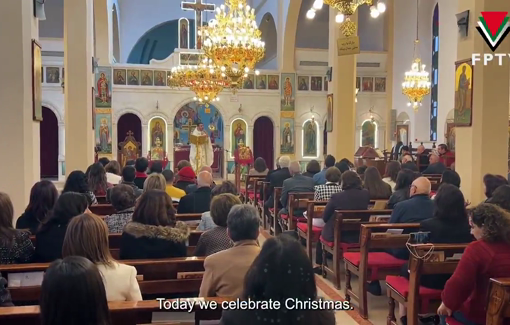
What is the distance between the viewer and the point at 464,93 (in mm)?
7977

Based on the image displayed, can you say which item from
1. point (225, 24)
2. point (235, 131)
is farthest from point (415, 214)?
point (235, 131)

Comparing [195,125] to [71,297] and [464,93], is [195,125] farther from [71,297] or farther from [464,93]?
[71,297]

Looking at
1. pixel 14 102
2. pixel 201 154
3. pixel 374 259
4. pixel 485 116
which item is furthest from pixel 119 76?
pixel 374 259

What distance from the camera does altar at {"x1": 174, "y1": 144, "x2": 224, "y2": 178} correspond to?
2050 centimetres

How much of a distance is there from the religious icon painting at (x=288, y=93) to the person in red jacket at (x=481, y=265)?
17680 millimetres

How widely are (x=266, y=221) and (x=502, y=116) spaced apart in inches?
Result: 199

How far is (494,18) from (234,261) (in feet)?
20.9

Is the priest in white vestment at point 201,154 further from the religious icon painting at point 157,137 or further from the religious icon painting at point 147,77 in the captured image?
the religious icon painting at point 147,77

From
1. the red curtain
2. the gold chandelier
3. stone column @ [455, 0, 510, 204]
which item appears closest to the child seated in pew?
stone column @ [455, 0, 510, 204]

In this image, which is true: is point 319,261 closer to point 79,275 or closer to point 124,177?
point 124,177

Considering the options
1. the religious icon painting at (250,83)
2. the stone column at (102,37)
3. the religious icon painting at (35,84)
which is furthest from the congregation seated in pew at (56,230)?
the religious icon painting at (250,83)

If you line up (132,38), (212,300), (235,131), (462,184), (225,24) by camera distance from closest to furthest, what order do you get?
(212,300) → (462,184) → (225,24) → (235,131) → (132,38)

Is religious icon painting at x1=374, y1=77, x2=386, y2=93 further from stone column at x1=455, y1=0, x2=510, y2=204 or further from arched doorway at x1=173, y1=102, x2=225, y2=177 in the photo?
stone column at x1=455, y1=0, x2=510, y2=204

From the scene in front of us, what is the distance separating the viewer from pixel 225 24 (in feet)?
38.8
